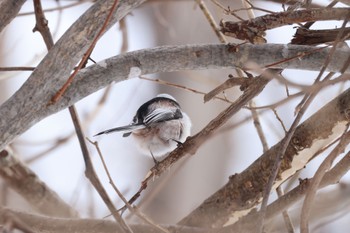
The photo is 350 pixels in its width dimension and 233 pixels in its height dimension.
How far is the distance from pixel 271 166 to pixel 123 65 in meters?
0.45

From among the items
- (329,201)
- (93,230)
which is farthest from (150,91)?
(93,230)

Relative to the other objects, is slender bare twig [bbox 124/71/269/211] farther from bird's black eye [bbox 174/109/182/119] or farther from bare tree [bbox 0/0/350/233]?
bird's black eye [bbox 174/109/182/119]

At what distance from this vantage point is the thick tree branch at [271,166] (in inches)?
47.8

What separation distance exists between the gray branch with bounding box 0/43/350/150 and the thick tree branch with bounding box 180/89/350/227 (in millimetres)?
132

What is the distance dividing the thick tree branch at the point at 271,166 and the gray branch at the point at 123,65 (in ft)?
0.43

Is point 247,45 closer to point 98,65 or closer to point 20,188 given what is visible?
point 98,65

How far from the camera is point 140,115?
1914 mm

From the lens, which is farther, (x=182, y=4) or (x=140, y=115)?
(x=182, y=4)

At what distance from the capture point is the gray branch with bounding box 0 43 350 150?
41.4 inches

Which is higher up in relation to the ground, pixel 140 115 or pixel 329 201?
pixel 140 115

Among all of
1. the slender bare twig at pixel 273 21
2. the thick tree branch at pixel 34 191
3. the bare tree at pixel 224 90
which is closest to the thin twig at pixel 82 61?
the bare tree at pixel 224 90

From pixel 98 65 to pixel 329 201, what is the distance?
859 mm

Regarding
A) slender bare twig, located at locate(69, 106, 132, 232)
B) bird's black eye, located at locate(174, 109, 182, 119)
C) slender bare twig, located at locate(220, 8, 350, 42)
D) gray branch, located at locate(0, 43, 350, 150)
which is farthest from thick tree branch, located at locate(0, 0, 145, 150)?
bird's black eye, located at locate(174, 109, 182, 119)

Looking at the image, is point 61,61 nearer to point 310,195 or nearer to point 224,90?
point 224,90
